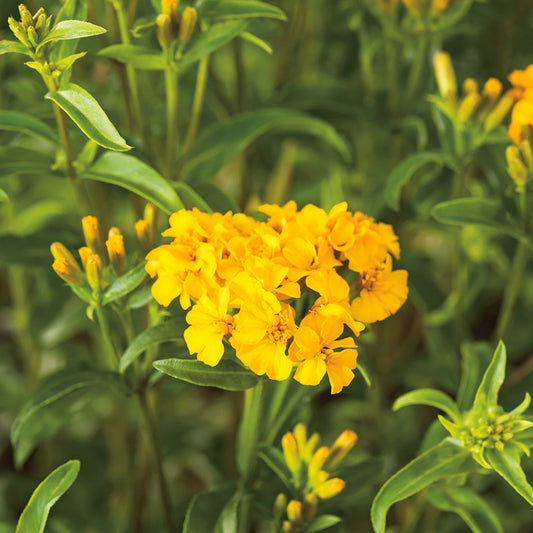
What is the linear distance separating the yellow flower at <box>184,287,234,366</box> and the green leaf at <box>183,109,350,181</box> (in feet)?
1.00

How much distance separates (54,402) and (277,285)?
0.36 m

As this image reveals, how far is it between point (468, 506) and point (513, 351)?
0.38 meters

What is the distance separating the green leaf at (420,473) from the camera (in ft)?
2.05

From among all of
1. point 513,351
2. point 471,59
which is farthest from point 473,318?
point 471,59

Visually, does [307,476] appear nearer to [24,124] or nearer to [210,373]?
[210,373]

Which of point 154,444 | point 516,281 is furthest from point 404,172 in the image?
point 154,444

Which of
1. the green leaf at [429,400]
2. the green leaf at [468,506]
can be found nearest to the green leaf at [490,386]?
the green leaf at [429,400]

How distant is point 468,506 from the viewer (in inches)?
28.7

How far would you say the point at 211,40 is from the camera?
0.71 metres

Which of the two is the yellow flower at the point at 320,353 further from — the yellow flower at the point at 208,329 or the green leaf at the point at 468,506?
the green leaf at the point at 468,506

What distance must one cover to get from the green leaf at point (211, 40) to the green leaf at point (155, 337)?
0.29m

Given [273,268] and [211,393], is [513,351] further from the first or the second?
[211,393]

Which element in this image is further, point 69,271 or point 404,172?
point 404,172

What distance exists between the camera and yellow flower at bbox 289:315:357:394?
0.55 m
